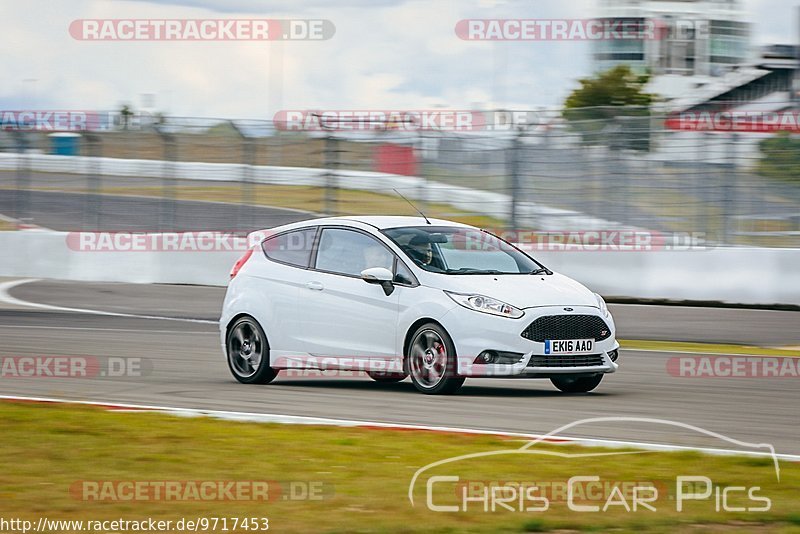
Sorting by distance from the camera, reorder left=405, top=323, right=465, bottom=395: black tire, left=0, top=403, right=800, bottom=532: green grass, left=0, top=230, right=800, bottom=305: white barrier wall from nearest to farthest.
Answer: left=0, top=403, right=800, bottom=532: green grass → left=405, top=323, right=465, bottom=395: black tire → left=0, top=230, right=800, bottom=305: white barrier wall

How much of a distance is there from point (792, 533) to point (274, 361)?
6.62 metres

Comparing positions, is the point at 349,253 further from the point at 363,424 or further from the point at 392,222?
the point at 363,424

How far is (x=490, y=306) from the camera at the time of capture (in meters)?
10.6

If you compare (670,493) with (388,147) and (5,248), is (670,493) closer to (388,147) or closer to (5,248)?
(388,147)

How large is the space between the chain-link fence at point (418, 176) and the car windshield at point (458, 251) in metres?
7.83

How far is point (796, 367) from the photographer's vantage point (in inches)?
521

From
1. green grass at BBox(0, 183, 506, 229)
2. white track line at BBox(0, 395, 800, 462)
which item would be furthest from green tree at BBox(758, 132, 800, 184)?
white track line at BBox(0, 395, 800, 462)

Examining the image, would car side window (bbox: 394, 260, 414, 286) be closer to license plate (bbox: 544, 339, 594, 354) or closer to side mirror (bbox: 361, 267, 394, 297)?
side mirror (bbox: 361, 267, 394, 297)

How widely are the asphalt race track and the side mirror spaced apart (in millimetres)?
853

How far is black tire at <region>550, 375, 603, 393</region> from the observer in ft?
36.8

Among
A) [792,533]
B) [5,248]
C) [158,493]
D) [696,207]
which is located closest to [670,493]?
[792,533]

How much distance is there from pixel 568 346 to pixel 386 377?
2.06 metres

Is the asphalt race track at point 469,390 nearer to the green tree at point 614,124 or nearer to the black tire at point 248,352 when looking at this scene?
the black tire at point 248,352

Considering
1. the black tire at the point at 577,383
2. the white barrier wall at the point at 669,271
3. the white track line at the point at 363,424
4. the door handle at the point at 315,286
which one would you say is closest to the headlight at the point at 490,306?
the black tire at the point at 577,383
